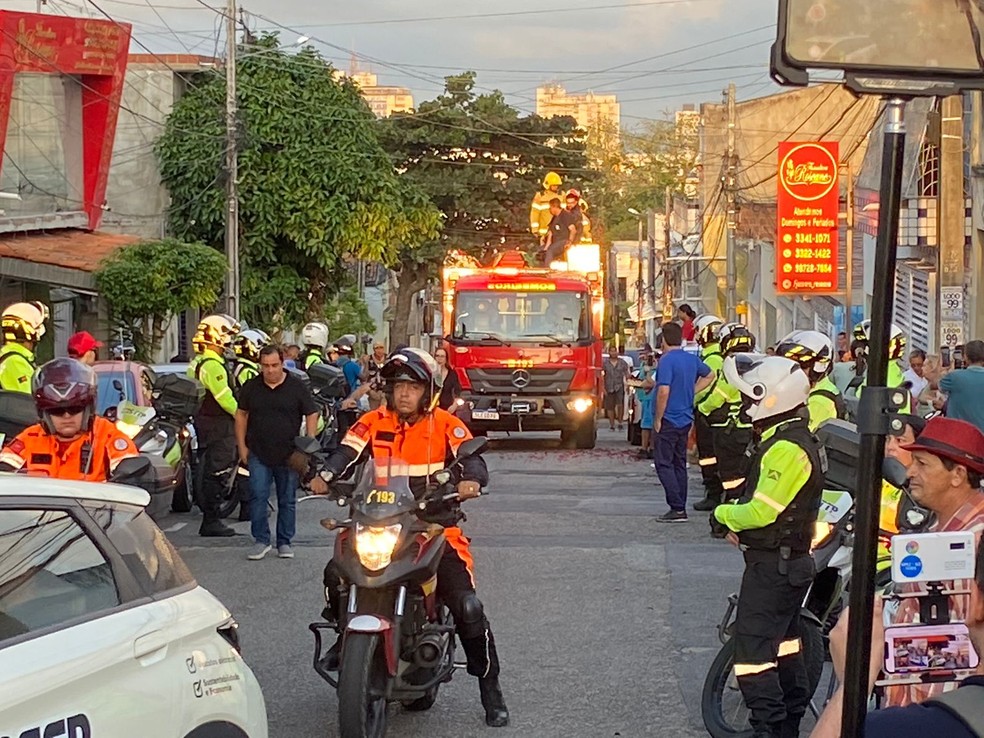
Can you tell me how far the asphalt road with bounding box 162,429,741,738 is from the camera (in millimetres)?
7953

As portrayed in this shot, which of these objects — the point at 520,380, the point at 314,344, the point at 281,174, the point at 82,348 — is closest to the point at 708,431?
the point at 82,348

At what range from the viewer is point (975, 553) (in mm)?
2951

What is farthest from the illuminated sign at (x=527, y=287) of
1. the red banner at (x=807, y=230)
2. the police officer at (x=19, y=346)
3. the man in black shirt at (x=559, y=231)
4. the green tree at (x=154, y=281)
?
the police officer at (x=19, y=346)

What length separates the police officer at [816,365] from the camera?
33.0 ft

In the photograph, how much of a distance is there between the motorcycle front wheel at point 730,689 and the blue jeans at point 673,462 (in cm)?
764

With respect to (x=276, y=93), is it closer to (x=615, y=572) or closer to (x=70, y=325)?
(x=70, y=325)

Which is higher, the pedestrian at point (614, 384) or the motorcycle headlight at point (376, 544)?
the motorcycle headlight at point (376, 544)

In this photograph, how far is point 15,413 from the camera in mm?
10477

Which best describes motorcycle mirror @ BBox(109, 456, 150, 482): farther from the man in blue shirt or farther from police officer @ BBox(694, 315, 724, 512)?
police officer @ BBox(694, 315, 724, 512)

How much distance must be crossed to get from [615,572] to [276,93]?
23.6 metres

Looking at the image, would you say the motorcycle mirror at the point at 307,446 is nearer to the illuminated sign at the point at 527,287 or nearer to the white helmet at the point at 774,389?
the white helmet at the point at 774,389

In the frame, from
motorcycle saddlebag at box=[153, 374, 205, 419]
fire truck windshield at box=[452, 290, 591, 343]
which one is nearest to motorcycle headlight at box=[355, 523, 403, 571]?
motorcycle saddlebag at box=[153, 374, 205, 419]

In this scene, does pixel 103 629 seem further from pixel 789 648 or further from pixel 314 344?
pixel 314 344

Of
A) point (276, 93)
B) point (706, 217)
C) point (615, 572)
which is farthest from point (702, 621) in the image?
point (706, 217)
